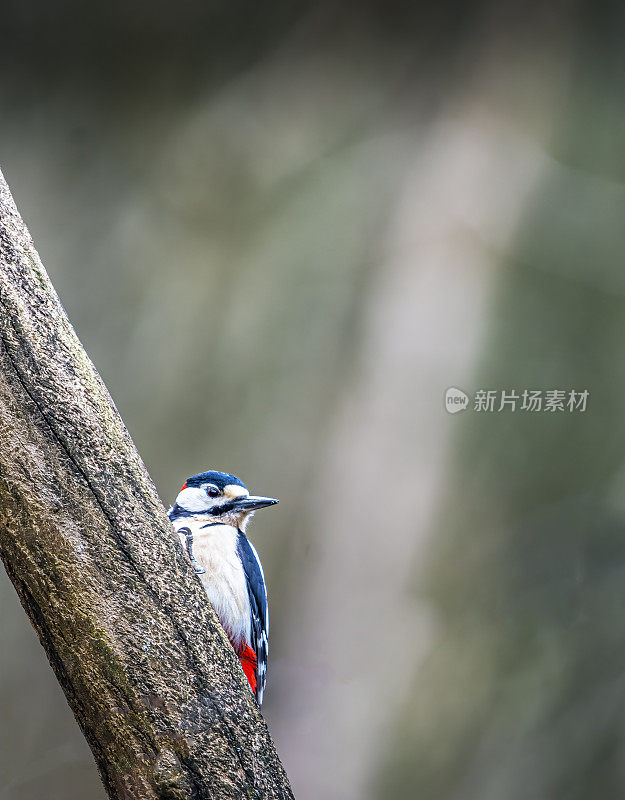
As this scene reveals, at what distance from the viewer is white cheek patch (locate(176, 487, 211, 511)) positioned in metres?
1.46

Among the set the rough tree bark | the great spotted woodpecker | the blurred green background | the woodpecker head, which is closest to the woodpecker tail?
the great spotted woodpecker

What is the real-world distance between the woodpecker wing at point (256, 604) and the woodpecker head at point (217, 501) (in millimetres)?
43

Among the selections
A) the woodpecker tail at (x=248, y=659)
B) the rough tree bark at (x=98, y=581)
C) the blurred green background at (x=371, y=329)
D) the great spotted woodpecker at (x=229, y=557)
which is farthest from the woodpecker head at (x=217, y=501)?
the blurred green background at (x=371, y=329)

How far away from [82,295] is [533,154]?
6.01ft

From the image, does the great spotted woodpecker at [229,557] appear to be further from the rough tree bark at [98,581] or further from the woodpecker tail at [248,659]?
the rough tree bark at [98,581]

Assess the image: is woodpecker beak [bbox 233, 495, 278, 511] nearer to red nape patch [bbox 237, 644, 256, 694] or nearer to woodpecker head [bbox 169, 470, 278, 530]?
woodpecker head [bbox 169, 470, 278, 530]

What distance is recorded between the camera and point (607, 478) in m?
2.59

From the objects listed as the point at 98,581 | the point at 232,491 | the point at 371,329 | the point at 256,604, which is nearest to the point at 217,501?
the point at 232,491

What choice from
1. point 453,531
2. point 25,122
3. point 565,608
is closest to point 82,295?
point 25,122

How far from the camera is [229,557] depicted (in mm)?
1382

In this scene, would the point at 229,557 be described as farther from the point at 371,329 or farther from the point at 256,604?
the point at 371,329

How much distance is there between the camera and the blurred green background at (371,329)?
2.59 meters

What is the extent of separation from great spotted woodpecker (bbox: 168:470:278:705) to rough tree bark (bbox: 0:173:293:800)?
0.51m

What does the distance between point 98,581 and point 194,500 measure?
69cm
